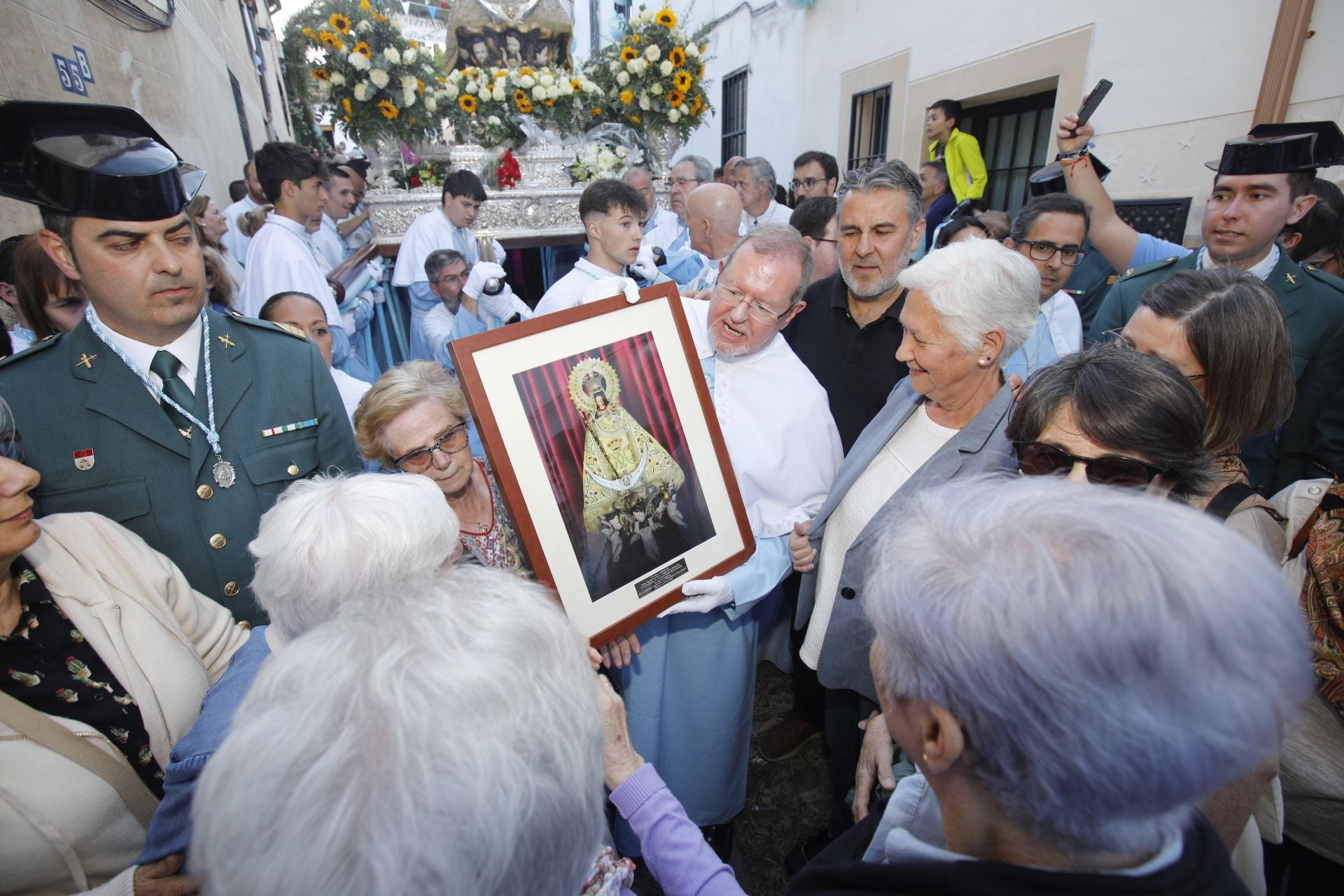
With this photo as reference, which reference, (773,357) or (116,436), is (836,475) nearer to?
(773,357)

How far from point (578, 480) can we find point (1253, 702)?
4.33 feet

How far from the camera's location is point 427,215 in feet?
17.9

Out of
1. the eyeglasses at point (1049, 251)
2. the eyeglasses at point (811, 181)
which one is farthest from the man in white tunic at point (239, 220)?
the eyeglasses at point (1049, 251)

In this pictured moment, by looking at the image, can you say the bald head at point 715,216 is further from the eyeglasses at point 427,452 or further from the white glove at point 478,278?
the eyeglasses at point 427,452

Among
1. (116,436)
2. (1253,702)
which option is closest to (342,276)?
(116,436)

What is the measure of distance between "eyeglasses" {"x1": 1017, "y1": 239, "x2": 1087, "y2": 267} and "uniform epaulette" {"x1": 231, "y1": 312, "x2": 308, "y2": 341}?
10.9 ft

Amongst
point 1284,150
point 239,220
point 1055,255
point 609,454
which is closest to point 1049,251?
point 1055,255

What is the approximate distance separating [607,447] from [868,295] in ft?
5.93

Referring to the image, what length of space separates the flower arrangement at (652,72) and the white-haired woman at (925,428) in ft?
18.1

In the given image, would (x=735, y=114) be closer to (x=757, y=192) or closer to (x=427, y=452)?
(x=757, y=192)

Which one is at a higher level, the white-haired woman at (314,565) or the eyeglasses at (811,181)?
the eyeglasses at (811,181)

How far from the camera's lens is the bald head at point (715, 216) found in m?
4.67

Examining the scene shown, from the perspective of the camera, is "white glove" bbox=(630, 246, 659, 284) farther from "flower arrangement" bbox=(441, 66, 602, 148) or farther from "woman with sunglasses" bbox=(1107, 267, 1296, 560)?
"woman with sunglasses" bbox=(1107, 267, 1296, 560)

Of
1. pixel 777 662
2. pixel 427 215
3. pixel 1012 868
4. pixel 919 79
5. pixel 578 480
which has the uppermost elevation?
pixel 919 79
